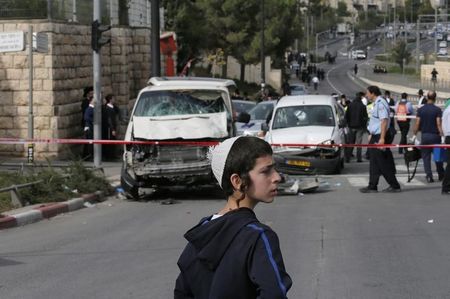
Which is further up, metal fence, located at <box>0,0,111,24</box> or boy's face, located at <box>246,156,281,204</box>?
metal fence, located at <box>0,0,111,24</box>

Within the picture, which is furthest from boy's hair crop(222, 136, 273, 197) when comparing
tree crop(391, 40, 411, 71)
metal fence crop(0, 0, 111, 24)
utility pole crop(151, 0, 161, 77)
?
tree crop(391, 40, 411, 71)

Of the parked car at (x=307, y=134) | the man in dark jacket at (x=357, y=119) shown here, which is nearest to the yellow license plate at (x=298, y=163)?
the parked car at (x=307, y=134)

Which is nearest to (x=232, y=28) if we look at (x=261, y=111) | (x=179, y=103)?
(x=261, y=111)

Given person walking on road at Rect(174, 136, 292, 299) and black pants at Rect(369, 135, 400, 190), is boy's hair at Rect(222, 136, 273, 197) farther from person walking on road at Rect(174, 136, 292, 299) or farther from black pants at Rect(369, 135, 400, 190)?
black pants at Rect(369, 135, 400, 190)

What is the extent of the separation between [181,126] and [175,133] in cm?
20

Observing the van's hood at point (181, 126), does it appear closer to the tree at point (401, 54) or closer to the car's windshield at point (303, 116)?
the car's windshield at point (303, 116)

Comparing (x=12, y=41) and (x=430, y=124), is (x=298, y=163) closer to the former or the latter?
(x=430, y=124)

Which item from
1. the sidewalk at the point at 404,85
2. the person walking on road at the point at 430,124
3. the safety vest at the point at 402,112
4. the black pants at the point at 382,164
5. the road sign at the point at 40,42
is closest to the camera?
the black pants at the point at 382,164

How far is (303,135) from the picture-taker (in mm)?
19625

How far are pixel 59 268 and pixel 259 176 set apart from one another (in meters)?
6.11

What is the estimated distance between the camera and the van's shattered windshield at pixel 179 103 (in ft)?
53.1

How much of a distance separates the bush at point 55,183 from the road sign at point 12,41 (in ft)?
7.92

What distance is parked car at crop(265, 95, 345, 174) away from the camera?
19062mm

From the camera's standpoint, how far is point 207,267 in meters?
3.43
